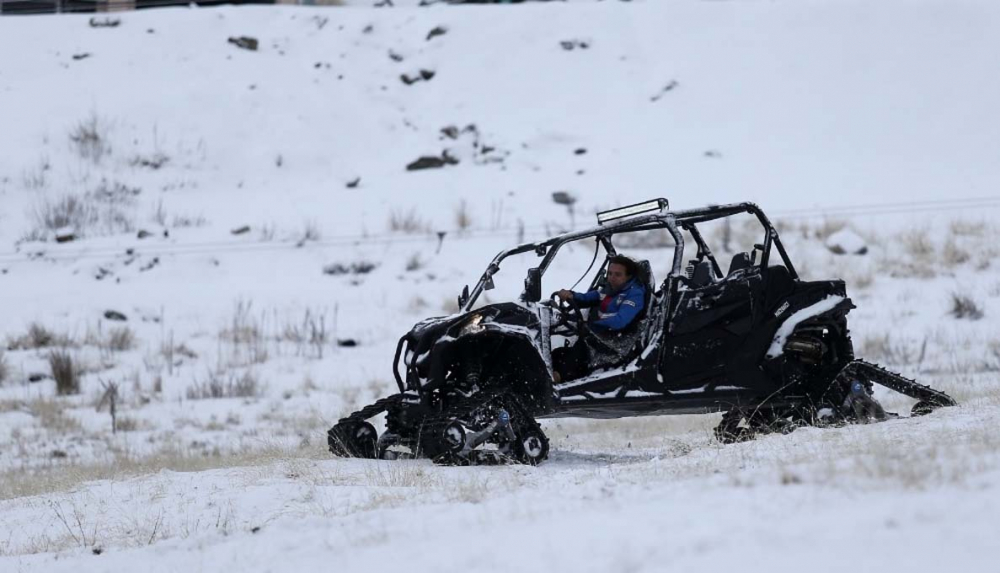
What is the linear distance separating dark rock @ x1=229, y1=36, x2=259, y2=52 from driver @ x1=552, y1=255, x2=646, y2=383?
24.6 metres

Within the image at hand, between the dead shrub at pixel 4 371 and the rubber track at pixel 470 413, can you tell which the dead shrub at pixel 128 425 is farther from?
the rubber track at pixel 470 413

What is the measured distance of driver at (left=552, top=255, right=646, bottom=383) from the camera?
31.1 ft

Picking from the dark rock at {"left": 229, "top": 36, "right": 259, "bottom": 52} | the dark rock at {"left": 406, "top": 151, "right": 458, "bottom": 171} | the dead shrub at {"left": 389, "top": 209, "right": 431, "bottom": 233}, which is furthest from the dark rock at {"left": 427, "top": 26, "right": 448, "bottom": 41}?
the dead shrub at {"left": 389, "top": 209, "right": 431, "bottom": 233}

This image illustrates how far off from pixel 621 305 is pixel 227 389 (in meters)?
9.53

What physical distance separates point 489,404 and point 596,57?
24.4 m

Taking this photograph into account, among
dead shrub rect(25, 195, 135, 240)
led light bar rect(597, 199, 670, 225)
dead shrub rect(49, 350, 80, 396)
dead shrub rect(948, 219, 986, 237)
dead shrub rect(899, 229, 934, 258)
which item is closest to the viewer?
led light bar rect(597, 199, 670, 225)

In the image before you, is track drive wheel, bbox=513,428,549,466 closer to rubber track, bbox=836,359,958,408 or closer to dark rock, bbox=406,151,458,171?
rubber track, bbox=836,359,958,408

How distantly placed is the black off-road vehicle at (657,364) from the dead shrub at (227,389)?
25.1 ft

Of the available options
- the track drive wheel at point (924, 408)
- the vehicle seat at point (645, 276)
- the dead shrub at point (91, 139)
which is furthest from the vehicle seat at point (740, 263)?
the dead shrub at point (91, 139)

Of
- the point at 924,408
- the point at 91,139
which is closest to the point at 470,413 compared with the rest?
the point at 924,408

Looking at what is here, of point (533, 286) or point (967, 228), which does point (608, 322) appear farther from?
point (967, 228)

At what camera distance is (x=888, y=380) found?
9.77m

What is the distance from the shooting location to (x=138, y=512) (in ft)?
25.1

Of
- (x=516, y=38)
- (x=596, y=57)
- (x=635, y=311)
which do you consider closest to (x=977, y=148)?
(x=596, y=57)
